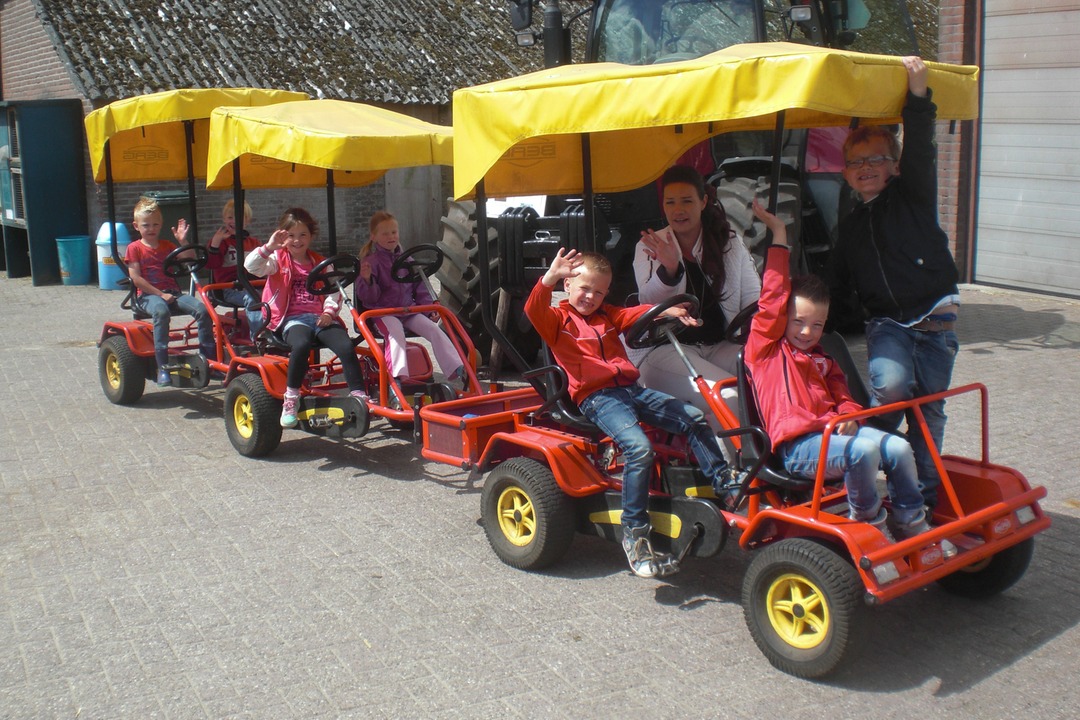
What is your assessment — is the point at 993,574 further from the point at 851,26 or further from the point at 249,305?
the point at 851,26

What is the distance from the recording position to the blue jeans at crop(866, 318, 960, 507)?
14.5 ft

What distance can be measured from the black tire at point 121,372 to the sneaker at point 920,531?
19.1 ft

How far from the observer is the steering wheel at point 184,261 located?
26.4 feet

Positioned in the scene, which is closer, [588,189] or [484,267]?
[484,267]

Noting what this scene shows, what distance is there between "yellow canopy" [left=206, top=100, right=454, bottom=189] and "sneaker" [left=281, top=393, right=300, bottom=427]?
137 cm

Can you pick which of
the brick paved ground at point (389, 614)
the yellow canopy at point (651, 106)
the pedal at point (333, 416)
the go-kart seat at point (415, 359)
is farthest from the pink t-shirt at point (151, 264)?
the yellow canopy at point (651, 106)

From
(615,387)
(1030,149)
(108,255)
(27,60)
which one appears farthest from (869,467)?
Result: (27,60)

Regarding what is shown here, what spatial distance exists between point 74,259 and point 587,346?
1225 cm

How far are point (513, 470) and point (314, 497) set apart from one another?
1579 millimetres

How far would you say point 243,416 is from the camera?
7055mm

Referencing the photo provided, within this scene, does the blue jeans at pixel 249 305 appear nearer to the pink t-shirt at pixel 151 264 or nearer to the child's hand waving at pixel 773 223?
the pink t-shirt at pixel 151 264

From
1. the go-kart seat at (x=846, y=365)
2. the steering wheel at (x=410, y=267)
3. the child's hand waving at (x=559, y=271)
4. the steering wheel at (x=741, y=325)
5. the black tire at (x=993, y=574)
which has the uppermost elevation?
the child's hand waving at (x=559, y=271)

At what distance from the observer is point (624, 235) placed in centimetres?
795

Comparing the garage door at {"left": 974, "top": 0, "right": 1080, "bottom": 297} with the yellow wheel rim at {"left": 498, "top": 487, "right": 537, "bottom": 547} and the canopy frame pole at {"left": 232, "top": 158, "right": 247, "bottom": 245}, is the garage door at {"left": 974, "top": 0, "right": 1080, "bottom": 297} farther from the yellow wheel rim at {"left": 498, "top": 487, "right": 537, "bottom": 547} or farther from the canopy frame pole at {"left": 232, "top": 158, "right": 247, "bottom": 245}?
the yellow wheel rim at {"left": 498, "top": 487, "right": 537, "bottom": 547}
